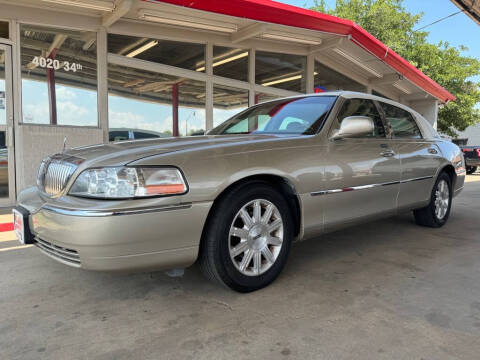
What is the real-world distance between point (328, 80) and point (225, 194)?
9.65 metres

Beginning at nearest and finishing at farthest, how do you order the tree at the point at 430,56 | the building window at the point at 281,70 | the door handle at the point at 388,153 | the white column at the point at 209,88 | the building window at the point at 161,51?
1. the door handle at the point at 388,153
2. the building window at the point at 161,51
3. the white column at the point at 209,88
4. the building window at the point at 281,70
5. the tree at the point at 430,56

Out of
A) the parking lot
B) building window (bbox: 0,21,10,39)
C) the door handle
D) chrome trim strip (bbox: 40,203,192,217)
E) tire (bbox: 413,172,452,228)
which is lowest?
the parking lot

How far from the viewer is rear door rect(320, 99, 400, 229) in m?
2.97

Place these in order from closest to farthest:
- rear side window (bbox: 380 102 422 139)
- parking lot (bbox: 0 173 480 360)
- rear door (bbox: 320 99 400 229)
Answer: parking lot (bbox: 0 173 480 360)
rear door (bbox: 320 99 400 229)
rear side window (bbox: 380 102 422 139)

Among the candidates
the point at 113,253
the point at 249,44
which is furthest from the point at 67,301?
the point at 249,44

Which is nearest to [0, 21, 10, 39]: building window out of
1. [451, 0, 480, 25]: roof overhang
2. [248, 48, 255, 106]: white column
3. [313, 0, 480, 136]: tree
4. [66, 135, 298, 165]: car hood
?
[66, 135, 298, 165]: car hood

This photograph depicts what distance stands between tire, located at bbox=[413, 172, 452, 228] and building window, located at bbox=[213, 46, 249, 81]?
5.22 meters

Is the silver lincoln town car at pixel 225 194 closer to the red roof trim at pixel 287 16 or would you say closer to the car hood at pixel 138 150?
the car hood at pixel 138 150

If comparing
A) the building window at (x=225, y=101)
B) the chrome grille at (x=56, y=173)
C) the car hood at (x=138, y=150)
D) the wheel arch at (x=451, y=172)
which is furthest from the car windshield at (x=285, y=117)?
the building window at (x=225, y=101)

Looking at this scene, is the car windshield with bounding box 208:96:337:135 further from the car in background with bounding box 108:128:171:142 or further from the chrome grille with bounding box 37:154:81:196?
the car in background with bounding box 108:128:171:142

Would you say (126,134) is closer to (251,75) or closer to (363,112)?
(251,75)

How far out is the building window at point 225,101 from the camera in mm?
8117

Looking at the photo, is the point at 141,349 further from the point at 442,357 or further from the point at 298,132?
the point at 298,132

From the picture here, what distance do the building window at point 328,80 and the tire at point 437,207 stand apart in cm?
642
